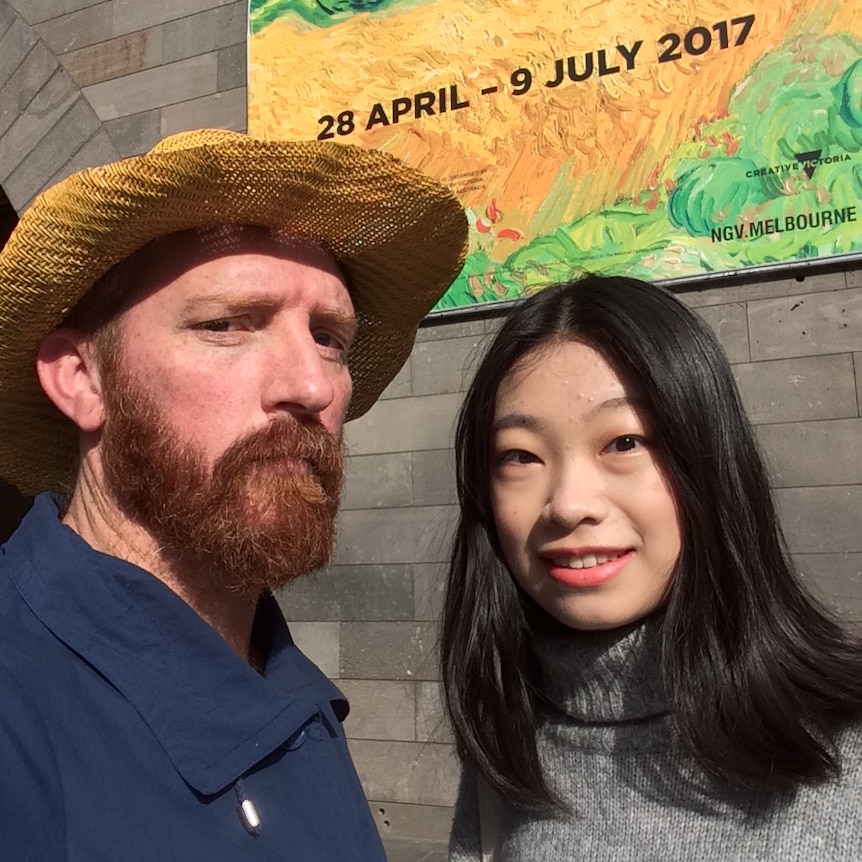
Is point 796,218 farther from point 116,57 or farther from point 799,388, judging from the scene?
point 116,57

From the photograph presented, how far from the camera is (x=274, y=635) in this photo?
1667 mm

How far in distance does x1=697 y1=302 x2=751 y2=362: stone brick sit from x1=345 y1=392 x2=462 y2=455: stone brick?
1.23 meters

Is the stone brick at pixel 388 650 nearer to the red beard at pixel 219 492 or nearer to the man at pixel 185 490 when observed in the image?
→ the man at pixel 185 490

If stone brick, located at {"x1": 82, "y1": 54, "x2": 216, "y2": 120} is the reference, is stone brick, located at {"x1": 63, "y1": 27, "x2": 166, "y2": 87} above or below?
above

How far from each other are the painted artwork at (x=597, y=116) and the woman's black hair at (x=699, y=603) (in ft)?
7.28

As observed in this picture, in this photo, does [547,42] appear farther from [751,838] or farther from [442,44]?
[751,838]

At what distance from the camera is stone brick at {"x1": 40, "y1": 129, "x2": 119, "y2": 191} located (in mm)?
5012

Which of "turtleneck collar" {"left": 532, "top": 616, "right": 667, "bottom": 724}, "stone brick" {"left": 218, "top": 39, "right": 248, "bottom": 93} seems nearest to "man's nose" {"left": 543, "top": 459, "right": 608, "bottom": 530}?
"turtleneck collar" {"left": 532, "top": 616, "right": 667, "bottom": 724}

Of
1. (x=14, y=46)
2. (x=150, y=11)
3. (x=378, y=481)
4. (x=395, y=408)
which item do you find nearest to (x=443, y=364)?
(x=395, y=408)

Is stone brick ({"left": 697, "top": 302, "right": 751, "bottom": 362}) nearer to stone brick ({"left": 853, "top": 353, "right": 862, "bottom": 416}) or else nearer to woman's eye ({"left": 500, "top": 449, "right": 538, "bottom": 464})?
stone brick ({"left": 853, "top": 353, "right": 862, "bottom": 416})

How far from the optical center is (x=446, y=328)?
4332 millimetres

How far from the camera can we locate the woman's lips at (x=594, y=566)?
143 cm

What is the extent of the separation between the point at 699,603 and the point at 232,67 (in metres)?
4.21

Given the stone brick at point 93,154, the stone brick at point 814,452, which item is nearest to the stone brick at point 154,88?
the stone brick at point 93,154
